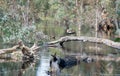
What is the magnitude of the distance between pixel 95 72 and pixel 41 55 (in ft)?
26.6

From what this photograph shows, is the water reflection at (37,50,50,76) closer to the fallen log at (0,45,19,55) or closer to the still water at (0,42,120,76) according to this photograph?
the still water at (0,42,120,76)

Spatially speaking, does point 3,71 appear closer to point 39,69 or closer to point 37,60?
point 39,69

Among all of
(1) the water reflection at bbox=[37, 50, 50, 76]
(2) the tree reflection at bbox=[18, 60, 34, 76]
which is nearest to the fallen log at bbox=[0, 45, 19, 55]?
(2) the tree reflection at bbox=[18, 60, 34, 76]

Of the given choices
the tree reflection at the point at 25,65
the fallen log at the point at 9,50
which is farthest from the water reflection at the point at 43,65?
the fallen log at the point at 9,50

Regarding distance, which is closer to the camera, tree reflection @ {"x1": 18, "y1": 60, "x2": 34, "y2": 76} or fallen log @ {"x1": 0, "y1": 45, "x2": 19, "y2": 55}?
tree reflection @ {"x1": 18, "y1": 60, "x2": 34, "y2": 76}

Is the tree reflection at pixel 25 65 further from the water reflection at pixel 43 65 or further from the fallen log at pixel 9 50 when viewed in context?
the fallen log at pixel 9 50

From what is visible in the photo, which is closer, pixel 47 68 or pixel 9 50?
pixel 47 68

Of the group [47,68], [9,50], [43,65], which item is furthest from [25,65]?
[9,50]

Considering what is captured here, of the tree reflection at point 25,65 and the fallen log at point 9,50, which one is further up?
the fallen log at point 9,50

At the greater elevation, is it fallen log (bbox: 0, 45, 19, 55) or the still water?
fallen log (bbox: 0, 45, 19, 55)

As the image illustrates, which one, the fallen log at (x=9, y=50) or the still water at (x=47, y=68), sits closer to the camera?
the still water at (x=47, y=68)

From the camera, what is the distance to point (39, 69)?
2350 centimetres

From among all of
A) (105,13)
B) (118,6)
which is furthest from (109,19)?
(118,6)

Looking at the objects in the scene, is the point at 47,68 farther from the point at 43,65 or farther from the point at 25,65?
the point at 25,65
